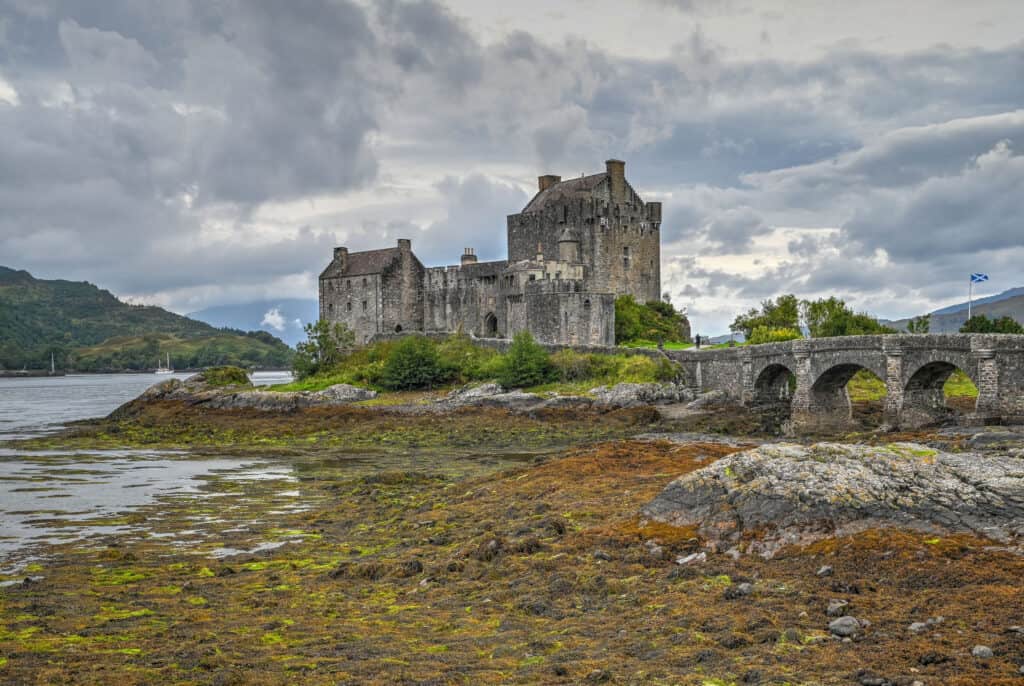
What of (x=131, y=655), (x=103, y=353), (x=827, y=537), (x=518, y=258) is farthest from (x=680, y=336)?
(x=103, y=353)

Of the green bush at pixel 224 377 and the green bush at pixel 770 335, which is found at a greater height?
the green bush at pixel 770 335

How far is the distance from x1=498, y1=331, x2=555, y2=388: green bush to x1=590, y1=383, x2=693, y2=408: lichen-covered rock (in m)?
A: 5.45

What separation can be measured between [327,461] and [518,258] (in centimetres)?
3423

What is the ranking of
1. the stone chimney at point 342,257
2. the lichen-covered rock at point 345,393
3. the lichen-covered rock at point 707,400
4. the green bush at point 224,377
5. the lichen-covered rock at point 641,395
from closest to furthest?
the lichen-covered rock at point 707,400, the lichen-covered rock at point 641,395, the lichen-covered rock at point 345,393, the green bush at point 224,377, the stone chimney at point 342,257

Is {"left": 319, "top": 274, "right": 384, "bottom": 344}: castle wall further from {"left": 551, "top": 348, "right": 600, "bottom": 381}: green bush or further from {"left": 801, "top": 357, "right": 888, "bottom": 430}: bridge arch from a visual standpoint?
{"left": 801, "top": 357, "right": 888, "bottom": 430}: bridge arch

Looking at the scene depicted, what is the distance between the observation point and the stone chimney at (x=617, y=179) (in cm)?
6181

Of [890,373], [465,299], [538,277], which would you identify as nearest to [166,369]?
[465,299]

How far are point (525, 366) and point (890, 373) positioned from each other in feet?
74.1

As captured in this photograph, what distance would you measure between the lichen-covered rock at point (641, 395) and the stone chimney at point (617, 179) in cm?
2123

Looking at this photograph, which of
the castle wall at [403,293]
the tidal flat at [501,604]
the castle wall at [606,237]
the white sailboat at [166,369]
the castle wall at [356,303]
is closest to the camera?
the tidal flat at [501,604]

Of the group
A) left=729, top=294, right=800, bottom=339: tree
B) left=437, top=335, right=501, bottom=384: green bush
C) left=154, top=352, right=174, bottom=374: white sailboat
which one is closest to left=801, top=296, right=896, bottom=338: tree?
left=729, top=294, right=800, bottom=339: tree

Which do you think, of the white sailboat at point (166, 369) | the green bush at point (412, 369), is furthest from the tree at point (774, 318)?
the white sailboat at point (166, 369)

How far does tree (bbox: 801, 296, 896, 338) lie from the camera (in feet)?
167

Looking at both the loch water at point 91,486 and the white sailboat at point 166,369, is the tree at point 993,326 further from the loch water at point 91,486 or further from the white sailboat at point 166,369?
the white sailboat at point 166,369
